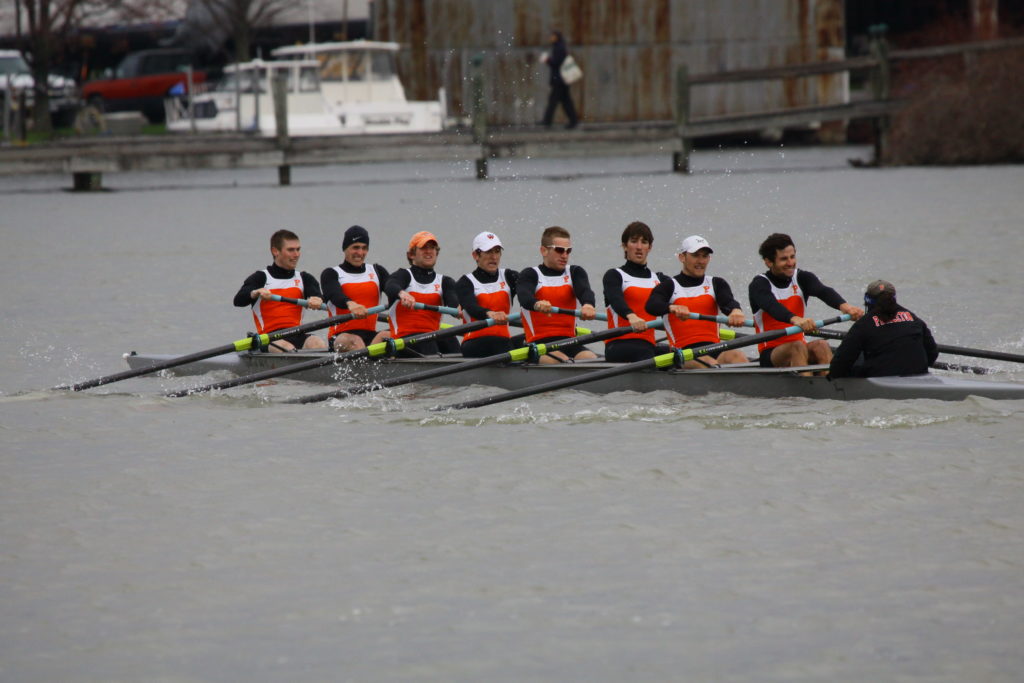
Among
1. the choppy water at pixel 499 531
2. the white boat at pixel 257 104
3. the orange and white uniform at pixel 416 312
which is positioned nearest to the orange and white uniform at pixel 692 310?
the choppy water at pixel 499 531

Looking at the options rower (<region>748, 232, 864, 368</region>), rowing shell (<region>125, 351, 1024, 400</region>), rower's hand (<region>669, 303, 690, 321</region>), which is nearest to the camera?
rowing shell (<region>125, 351, 1024, 400</region>)

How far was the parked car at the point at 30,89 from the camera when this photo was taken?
41750mm

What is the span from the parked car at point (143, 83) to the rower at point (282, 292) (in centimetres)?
3164

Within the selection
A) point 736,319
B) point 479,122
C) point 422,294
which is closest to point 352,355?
point 422,294

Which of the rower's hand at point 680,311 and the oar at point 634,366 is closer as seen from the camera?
the oar at point 634,366

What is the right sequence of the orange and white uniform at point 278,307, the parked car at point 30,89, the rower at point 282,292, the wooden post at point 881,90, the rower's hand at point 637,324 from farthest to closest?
the parked car at point 30,89 < the wooden post at point 881,90 < the orange and white uniform at point 278,307 < the rower at point 282,292 < the rower's hand at point 637,324

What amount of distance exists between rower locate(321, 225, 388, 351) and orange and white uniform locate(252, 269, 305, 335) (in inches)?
→ 13.1

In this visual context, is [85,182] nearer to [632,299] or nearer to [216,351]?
[216,351]

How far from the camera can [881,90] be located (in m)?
27.8

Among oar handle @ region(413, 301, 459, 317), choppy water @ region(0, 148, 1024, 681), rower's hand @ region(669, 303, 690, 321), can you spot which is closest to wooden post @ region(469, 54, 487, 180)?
choppy water @ region(0, 148, 1024, 681)

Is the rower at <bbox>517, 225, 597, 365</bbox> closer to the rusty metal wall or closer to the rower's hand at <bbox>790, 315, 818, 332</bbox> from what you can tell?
the rower's hand at <bbox>790, 315, 818, 332</bbox>

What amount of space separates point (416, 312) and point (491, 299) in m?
0.63

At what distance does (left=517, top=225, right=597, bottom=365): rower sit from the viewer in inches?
426

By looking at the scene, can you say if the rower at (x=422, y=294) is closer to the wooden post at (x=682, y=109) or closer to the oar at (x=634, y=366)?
the oar at (x=634, y=366)
